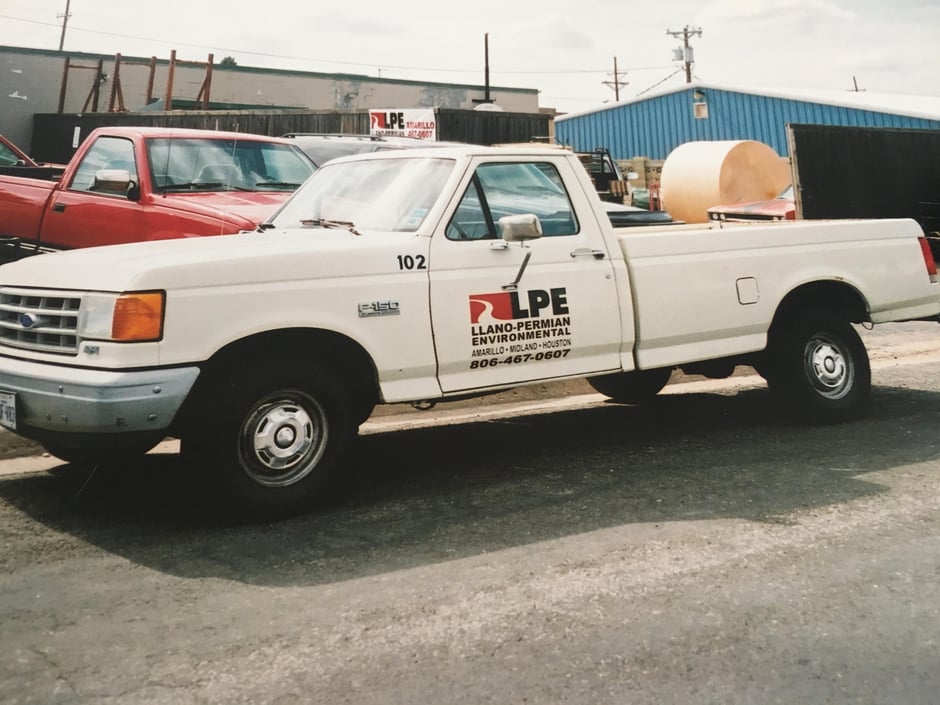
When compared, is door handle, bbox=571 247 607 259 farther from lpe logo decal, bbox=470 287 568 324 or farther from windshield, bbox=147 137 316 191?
windshield, bbox=147 137 316 191

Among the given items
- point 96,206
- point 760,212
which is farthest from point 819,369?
point 760,212

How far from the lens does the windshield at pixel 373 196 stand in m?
5.08

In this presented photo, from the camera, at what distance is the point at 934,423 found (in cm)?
648

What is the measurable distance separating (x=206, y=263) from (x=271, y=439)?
0.88 metres

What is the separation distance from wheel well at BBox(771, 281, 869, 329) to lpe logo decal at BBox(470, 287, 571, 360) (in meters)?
1.91

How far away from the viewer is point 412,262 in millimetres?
4773

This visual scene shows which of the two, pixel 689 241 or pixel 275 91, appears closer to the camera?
pixel 689 241

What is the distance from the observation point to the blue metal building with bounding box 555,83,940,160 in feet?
108

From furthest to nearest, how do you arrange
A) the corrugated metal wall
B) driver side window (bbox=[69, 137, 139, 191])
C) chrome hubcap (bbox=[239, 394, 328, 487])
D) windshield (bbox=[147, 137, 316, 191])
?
the corrugated metal wall → driver side window (bbox=[69, 137, 139, 191]) → windshield (bbox=[147, 137, 316, 191]) → chrome hubcap (bbox=[239, 394, 328, 487])

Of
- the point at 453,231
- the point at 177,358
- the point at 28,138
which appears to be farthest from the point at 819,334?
the point at 28,138

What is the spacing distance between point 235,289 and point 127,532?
4.18 ft

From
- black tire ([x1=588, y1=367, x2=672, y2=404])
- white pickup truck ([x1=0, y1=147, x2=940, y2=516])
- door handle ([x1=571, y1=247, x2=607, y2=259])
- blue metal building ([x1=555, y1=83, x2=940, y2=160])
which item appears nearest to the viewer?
white pickup truck ([x1=0, y1=147, x2=940, y2=516])

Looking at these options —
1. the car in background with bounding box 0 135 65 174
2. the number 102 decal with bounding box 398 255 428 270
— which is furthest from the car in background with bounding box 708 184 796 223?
the number 102 decal with bounding box 398 255 428 270

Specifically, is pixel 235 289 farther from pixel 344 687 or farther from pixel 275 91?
pixel 275 91
